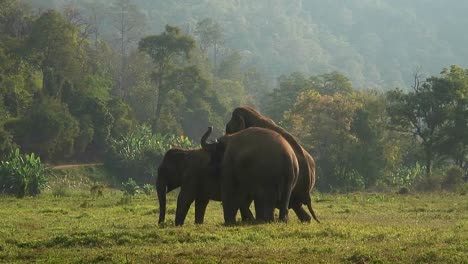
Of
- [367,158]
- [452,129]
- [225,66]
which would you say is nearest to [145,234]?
[452,129]

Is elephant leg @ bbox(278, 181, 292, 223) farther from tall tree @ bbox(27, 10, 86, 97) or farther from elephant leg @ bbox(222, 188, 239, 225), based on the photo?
tall tree @ bbox(27, 10, 86, 97)

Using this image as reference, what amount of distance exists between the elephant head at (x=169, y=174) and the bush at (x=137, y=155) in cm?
3452

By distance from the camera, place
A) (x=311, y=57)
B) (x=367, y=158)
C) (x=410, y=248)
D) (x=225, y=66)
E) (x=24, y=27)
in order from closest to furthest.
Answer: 1. (x=410, y=248)
2. (x=367, y=158)
3. (x=24, y=27)
4. (x=225, y=66)
5. (x=311, y=57)

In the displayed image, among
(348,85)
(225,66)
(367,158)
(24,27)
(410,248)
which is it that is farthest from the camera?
(225,66)

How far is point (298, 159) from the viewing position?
16656 mm

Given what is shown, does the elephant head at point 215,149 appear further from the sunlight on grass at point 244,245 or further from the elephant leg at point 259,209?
the sunlight on grass at point 244,245

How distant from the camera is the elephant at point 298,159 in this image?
16797 mm

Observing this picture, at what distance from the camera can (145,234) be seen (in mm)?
13289

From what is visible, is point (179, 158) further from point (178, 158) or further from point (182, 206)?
point (182, 206)

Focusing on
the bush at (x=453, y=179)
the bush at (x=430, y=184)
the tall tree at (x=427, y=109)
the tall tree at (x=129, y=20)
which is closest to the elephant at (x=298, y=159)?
the bush at (x=430, y=184)

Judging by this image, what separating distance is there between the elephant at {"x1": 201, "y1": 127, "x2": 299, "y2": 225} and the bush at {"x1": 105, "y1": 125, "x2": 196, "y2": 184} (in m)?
37.0

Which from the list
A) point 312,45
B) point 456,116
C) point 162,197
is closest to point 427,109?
point 456,116

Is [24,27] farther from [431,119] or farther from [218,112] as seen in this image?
[431,119]

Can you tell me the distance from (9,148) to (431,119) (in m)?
27.9
